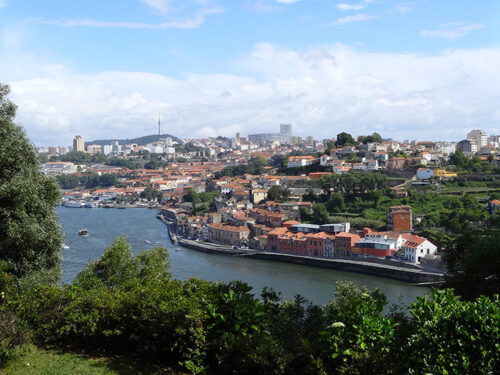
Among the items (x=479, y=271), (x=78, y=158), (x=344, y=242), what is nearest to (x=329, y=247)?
(x=344, y=242)

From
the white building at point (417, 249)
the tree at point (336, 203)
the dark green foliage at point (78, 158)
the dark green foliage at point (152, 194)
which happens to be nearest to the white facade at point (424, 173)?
the tree at point (336, 203)

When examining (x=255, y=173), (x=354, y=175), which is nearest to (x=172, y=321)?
(x=354, y=175)

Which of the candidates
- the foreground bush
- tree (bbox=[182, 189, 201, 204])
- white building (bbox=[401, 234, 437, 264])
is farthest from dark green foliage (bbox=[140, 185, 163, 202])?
the foreground bush

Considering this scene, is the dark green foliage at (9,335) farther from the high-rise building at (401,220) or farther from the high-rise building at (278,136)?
the high-rise building at (278,136)

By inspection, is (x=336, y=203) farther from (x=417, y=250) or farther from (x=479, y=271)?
(x=479, y=271)

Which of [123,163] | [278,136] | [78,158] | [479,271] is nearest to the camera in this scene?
[479,271]
